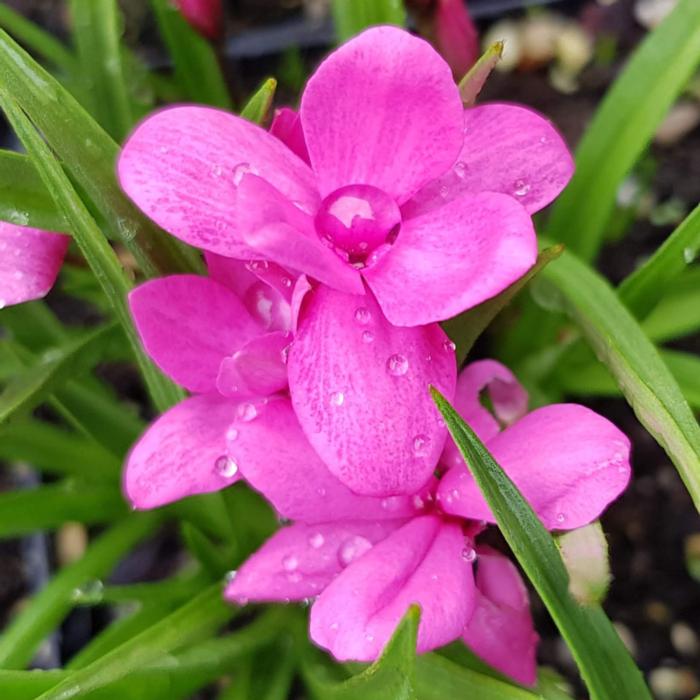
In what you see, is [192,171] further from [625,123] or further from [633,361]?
[625,123]

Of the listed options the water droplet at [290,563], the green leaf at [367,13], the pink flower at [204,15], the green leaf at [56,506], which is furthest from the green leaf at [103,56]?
the water droplet at [290,563]

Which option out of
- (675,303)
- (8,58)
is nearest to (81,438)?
(8,58)

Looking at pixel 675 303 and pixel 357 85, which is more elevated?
pixel 357 85

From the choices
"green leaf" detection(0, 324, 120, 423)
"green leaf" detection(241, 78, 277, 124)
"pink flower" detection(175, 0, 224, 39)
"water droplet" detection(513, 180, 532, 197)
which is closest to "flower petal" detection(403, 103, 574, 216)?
"water droplet" detection(513, 180, 532, 197)

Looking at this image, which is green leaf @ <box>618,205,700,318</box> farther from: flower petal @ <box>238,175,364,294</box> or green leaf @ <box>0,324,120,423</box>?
green leaf @ <box>0,324,120,423</box>

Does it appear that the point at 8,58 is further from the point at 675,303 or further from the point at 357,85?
the point at 675,303

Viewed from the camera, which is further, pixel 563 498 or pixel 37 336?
pixel 37 336
